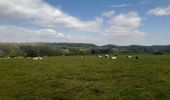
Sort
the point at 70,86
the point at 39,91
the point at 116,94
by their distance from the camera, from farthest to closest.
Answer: the point at 70,86
the point at 39,91
the point at 116,94

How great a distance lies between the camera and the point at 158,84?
24359mm

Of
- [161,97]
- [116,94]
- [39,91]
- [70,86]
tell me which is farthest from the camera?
[70,86]

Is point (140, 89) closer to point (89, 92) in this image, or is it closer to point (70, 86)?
point (89, 92)

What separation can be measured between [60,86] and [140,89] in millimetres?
6859

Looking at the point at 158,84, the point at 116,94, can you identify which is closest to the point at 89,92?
the point at 116,94

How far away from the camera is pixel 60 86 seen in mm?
24516

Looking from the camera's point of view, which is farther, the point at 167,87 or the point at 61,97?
the point at 167,87

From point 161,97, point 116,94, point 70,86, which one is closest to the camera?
point 161,97

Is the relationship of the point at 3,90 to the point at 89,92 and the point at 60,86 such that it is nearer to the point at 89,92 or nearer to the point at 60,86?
the point at 60,86

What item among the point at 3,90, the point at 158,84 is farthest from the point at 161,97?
the point at 3,90

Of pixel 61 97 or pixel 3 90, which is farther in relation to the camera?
Answer: pixel 3 90

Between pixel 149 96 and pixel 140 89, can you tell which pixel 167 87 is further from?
pixel 149 96

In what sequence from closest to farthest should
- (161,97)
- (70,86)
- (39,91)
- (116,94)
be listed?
(161,97) < (116,94) < (39,91) < (70,86)

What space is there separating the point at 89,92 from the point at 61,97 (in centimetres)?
258
